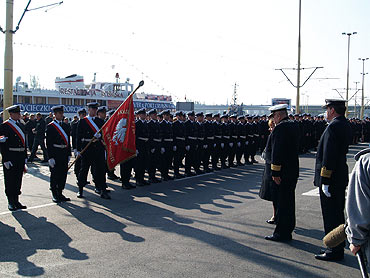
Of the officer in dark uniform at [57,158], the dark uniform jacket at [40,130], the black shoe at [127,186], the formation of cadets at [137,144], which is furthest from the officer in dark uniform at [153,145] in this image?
the dark uniform jacket at [40,130]

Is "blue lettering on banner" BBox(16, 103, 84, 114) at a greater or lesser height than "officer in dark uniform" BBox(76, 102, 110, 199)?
greater

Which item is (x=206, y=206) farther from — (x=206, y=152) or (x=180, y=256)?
(x=206, y=152)

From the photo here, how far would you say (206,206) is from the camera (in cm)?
771

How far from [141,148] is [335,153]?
20.9ft

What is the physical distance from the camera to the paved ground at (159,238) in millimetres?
4461

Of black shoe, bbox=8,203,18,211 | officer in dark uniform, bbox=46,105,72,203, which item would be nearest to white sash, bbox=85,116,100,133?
officer in dark uniform, bbox=46,105,72,203

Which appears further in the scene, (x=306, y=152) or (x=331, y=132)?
(x=306, y=152)

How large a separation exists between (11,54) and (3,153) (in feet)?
27.6

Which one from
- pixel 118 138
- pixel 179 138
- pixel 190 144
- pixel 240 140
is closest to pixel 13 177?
pixel 118 138

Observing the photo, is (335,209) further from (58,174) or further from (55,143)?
(55,143)

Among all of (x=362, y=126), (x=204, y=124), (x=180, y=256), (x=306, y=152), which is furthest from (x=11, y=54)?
(x=362, y=126)

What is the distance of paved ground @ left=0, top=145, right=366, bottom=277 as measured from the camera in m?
4.46

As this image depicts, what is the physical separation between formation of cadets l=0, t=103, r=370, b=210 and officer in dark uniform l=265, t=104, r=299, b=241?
4.26 metres

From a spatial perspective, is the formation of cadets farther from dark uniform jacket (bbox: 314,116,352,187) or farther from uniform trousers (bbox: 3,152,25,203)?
dark uniform jacket (bbox: 314,116,352,187)
